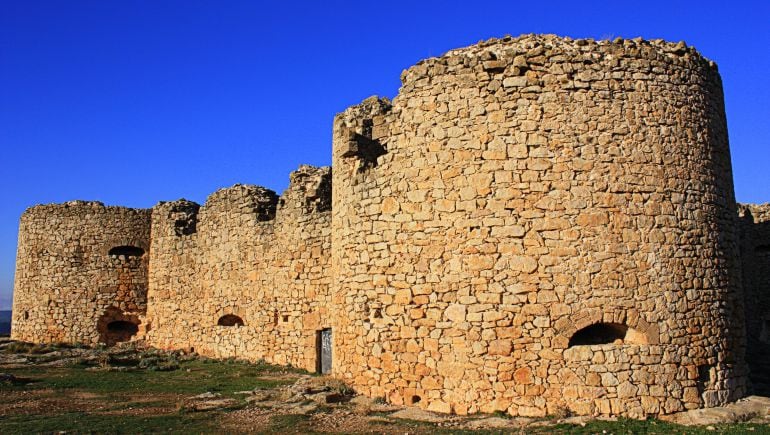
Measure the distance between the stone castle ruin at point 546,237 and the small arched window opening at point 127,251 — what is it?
518 inches

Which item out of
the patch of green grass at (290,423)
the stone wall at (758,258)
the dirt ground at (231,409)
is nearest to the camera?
the dirt ground at (231,409)

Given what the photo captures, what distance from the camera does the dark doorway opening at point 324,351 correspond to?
46.8ft

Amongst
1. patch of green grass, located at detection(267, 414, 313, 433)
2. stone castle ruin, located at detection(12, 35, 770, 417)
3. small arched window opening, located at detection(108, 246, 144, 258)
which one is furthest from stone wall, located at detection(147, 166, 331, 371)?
patch of green grass, located at detection(267, 414, 313, 433)

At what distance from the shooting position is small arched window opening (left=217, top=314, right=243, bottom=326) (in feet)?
56.5

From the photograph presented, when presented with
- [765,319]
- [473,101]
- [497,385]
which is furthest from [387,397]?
[765,319]

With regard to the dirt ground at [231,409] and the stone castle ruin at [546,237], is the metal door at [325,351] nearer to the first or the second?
the dirt ground at [231,409]

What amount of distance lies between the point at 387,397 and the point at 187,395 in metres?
4.12

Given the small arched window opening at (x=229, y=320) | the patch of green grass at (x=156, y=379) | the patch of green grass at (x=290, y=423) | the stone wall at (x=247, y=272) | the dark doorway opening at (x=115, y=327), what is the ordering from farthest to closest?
the dark doorway opening at (x=115, y=327) < the small arched window opening at (x=229, y=320) < the stone wall at (x=247, y=272) < the patch of green grass at (x=156, y=379) < the patch of green grass at (x=290, y=423)

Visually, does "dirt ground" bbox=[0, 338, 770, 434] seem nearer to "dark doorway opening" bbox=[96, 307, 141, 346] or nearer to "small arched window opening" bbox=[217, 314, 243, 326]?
"small arched window opening" bbox=[217, 314, 243, 326]

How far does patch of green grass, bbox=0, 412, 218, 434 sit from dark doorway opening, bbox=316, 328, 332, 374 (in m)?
4.61

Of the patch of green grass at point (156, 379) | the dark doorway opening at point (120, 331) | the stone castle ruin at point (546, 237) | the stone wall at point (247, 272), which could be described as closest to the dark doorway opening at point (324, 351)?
the stone wall at point (247, 272)

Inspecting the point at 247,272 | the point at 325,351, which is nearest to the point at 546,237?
the point at 325,351

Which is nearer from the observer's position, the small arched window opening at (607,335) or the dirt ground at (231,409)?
the dirt ground at (231,409)

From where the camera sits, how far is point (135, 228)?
21922mm
